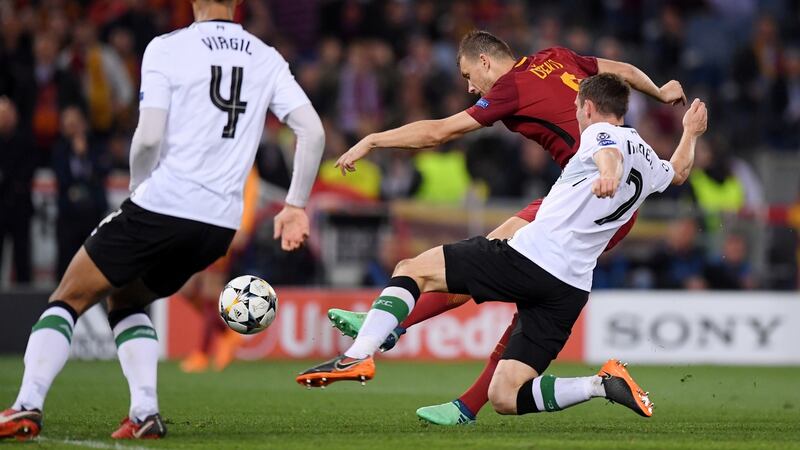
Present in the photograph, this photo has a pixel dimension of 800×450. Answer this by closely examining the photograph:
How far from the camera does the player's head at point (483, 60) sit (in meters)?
8.16

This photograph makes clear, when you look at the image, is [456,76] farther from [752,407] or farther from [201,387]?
[752,407]

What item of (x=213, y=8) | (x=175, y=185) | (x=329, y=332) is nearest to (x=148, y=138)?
(x=175, y=185)

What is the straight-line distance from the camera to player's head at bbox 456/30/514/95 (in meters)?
8.16

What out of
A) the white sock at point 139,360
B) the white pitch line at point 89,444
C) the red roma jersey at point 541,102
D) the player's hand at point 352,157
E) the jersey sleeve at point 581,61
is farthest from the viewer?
the jersey sleeve at point 581,61

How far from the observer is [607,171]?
662cm

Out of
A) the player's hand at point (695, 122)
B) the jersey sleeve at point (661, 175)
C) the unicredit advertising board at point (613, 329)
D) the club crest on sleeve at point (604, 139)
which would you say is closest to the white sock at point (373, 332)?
the club crest on sleeve at point (604, 139)

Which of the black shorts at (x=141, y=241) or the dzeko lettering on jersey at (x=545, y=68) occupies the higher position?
the dzeko lettering on jersey at (x=545, y=68)

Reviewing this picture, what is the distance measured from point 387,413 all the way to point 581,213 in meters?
2.30

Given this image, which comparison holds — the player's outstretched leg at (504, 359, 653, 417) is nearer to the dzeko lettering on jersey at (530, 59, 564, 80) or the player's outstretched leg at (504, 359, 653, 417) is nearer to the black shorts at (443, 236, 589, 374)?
the black shorts at (443, 236, 589, 374)

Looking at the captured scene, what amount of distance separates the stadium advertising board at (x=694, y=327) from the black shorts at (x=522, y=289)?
316 inches

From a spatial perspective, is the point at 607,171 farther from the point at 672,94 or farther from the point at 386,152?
the point at 386,152

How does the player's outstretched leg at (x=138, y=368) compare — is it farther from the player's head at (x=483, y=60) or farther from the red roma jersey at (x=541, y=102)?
the player's head at (x=483, y=60)

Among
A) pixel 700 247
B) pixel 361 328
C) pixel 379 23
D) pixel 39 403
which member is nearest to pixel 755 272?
pixel 700 247

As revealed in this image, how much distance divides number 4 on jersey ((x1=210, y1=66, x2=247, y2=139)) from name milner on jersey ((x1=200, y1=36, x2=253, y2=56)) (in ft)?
0.34
